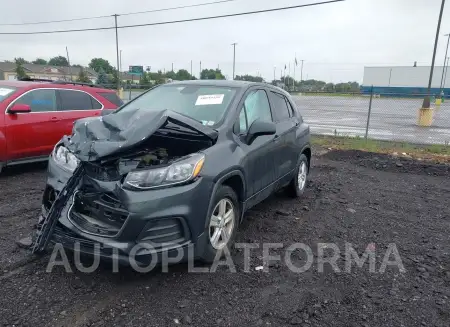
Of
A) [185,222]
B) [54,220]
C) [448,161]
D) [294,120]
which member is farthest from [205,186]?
[448,161]

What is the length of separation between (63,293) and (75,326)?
45cm

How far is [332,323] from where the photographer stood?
273cm

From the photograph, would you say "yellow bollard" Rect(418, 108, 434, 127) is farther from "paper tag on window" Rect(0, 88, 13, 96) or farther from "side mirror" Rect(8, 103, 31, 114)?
Result: "paper tag on window" Rect(0, 88, 13, 96)

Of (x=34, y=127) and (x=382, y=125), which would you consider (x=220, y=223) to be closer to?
(x=34, y=127)

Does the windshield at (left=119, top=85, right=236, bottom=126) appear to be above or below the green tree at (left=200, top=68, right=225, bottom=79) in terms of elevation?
below

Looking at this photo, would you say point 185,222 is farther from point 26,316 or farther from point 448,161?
point 448,161

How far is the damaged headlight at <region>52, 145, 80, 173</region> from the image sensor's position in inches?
132

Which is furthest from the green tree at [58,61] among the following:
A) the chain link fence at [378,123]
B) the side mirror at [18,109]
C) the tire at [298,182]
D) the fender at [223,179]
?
the fender at [223,179]

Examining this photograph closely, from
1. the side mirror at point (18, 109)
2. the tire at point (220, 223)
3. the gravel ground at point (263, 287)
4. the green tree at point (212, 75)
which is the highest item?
the green tree at point (212, 75)

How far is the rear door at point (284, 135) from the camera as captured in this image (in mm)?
4746

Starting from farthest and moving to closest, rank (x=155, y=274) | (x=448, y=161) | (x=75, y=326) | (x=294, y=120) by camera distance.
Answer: (x=448, y=161) < (x=294, y=120) < (x=155, y=274) < (x=75, y=326)

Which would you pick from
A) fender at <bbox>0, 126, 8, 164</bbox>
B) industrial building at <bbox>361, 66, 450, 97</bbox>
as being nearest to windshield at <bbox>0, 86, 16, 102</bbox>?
fender at <bbox>0, 126, 8, 164</bbox>

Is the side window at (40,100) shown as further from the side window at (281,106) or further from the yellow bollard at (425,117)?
the yellow bollard at (425,117)

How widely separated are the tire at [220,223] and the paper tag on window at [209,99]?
1083 millimetres
